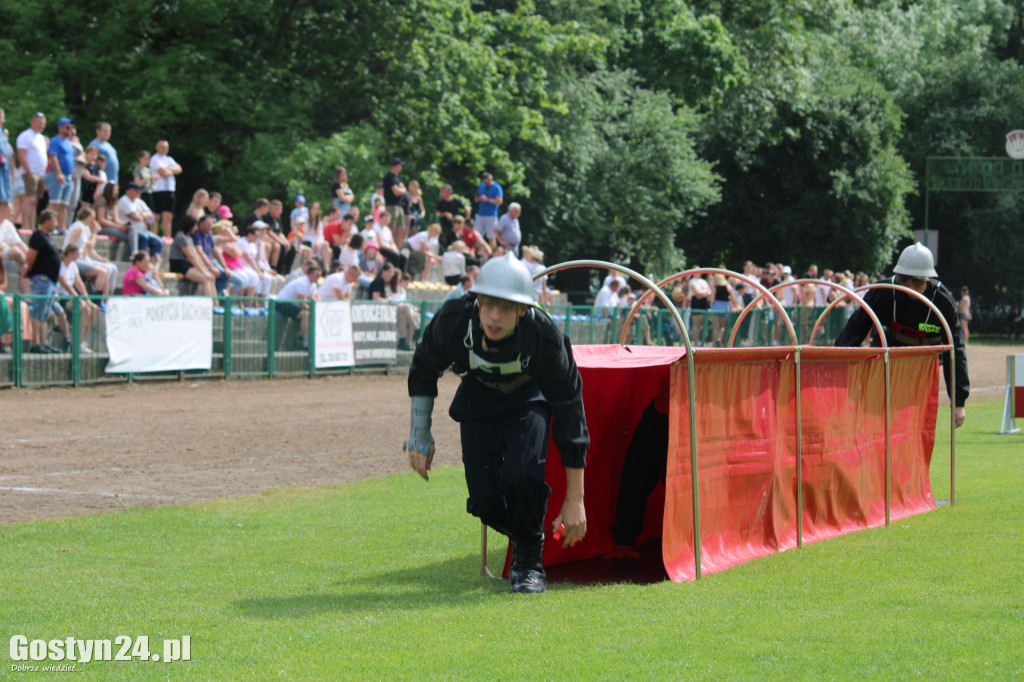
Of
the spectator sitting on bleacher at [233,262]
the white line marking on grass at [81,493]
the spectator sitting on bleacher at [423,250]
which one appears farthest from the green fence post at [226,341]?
the white line marking on grass at [81,493]

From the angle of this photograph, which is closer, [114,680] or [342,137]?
[114,680]

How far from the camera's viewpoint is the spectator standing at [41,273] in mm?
18656

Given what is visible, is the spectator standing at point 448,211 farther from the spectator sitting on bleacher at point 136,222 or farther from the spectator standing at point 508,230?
the spectator sitting on bleacher at point 136,222

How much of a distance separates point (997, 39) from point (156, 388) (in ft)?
190

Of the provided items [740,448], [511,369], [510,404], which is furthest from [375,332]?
[511,369]

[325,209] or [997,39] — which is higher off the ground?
[997,39]

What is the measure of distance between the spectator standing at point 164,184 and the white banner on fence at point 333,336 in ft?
10.8

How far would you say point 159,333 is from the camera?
2058cm

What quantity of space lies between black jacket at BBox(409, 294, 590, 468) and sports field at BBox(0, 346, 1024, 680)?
92 centimetres

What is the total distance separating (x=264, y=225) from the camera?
79.3 ft

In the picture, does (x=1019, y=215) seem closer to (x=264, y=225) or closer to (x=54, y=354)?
(x=264, y=225)

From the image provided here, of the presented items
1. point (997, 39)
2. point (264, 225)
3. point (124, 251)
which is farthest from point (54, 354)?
point (997, 39)

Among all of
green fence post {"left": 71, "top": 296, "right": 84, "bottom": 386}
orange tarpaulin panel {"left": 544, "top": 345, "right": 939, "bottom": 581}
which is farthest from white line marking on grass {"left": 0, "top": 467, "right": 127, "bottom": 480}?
green fence post {"left": 71, "top": 296, "right": 84, "bottom": 386}

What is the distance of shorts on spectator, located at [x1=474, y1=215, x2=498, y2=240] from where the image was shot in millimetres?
29625
